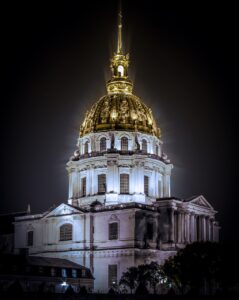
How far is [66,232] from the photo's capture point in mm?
99875

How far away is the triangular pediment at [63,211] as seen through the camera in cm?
9925

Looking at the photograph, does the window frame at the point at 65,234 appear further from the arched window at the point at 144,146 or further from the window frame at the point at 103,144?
the arched window at the point at 144,146

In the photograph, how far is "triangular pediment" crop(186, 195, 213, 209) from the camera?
327 feet

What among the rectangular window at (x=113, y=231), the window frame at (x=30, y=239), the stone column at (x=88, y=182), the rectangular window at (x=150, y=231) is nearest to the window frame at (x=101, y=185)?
the stone column at (x=88, y=182)

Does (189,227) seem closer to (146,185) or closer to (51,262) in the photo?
(146,185)

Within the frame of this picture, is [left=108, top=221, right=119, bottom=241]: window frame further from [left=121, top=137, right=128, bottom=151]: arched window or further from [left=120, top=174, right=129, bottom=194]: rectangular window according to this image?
[left=121, top=137, right=128, bottom=151]: arched window

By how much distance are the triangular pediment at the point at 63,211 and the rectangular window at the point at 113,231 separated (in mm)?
5047

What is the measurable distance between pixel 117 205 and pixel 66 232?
28.4 ft

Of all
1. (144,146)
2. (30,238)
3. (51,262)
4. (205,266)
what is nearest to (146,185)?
(144,146)

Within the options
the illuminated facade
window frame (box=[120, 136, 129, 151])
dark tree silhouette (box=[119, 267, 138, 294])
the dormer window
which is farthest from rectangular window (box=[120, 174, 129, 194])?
the dormer window

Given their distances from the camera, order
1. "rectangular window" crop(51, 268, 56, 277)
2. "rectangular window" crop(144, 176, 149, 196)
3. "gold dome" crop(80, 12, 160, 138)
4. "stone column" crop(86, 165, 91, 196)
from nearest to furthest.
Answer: "rectangular window" crop(51, 268, 56, 277) < "rectangular window" crop(144, 176, 149, 196) < "stone column" crop(86, 165, 91, 196) < "gold dome" crop(80, 12, 160, 138)

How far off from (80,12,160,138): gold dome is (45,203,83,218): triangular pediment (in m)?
14.1

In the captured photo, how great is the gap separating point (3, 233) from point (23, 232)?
303 inches

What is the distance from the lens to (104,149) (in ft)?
352
